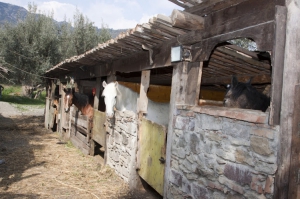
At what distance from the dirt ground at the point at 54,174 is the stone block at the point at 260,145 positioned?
10.5 ft

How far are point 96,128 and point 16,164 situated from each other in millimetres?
2409

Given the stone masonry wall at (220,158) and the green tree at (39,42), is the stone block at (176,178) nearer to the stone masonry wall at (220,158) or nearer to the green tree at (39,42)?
the stone masonry wall at (220,158)

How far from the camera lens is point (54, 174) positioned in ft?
20.5

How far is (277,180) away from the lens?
7.50 feet

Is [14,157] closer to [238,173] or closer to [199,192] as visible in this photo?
[199,192]

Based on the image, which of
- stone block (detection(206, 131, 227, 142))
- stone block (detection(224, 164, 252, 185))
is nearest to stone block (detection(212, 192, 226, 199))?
stone block (detection(224, 164, 252, 185))

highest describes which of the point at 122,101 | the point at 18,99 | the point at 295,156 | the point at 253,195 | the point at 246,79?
the point at 246,79

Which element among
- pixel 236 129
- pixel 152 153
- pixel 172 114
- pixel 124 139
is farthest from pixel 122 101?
pixel 236 129

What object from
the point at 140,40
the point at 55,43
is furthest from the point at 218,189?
the point at 55,43

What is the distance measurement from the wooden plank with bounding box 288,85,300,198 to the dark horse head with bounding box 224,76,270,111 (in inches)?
45.1

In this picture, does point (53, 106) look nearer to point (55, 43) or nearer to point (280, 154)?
point (55, 43)

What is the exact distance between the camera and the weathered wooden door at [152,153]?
4.47 m

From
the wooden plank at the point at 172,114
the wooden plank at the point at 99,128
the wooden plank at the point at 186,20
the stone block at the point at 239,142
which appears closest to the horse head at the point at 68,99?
the wooden plank at the point at 99,128

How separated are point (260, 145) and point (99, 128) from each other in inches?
A: 230
